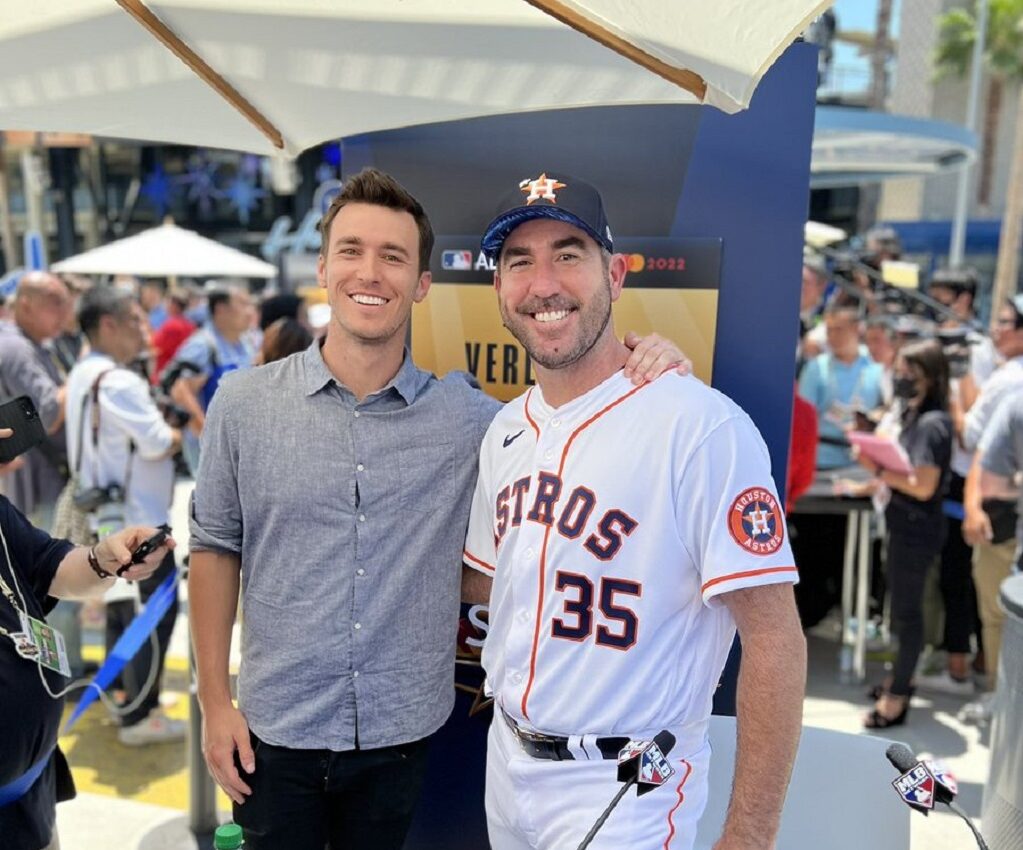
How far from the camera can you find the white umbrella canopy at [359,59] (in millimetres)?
1542

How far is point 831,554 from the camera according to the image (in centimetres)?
588

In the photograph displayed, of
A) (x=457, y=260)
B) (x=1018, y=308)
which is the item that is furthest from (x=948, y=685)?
(x=457, y=260)

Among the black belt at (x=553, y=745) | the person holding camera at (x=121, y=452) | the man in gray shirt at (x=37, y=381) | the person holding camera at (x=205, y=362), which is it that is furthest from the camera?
the person holding camera at (x=205, y=362)

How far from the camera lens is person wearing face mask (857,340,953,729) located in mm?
4473

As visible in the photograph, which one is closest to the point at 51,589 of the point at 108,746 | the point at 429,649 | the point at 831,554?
the point at 429,649

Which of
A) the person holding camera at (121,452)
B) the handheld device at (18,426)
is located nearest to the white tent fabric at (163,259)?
the person holding camera at (121,452)

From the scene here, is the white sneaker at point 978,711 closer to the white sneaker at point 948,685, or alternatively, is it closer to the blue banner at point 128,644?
the white sneaker at point 948,685

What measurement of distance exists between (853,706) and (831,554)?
1.27 meters

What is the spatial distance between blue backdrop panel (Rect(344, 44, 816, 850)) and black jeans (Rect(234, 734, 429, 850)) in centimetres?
66

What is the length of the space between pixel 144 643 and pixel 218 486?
274 centimetres

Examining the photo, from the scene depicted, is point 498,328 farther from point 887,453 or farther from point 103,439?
point 887,453

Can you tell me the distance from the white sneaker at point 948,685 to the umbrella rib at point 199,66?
4637mm

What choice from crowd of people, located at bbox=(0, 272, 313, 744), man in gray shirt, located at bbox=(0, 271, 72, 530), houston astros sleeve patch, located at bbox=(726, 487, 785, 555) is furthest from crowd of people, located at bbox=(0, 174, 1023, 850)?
man in gray shirt, located at bbox=(0, 271, 72, 530)

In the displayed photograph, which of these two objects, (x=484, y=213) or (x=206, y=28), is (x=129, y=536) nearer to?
(x=206, y=28)
